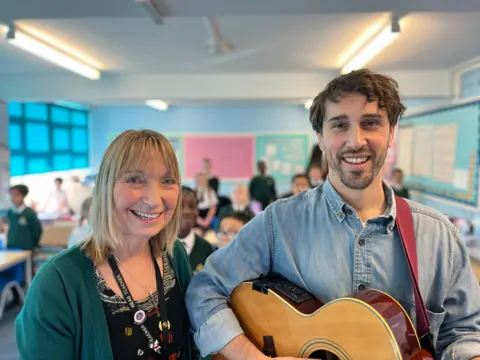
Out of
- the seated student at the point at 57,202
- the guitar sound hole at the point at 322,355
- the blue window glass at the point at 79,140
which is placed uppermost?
the blue window glass at the point at 79,140

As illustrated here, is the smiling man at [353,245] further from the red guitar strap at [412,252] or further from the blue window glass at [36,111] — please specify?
the blue window glass at [36,111]

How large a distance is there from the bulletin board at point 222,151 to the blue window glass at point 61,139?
8.49ft

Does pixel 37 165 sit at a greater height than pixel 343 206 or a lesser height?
lesser

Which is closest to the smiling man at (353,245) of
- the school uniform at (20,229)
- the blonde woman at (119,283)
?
the blonde woman at (119,283)

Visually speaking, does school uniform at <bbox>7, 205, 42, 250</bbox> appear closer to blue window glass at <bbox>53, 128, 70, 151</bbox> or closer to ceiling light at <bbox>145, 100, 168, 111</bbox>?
blue window glass at <bbox>53, 128, 70, 151</bbox>

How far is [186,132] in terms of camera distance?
960 cm

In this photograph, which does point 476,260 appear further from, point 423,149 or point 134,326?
point 134,326

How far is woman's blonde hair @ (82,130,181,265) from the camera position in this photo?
115 cm

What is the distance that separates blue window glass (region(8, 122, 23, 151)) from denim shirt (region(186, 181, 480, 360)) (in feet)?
21.5

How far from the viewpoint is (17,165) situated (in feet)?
22.2

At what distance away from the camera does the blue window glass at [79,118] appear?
9.11 metres

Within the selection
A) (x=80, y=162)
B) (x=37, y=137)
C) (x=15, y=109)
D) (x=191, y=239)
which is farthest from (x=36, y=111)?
(x=191, y=239)

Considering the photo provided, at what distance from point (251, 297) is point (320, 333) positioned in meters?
0.23

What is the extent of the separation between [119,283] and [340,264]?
651 millimetres
